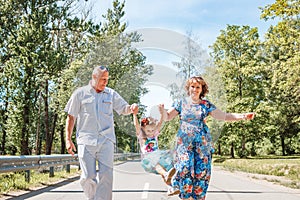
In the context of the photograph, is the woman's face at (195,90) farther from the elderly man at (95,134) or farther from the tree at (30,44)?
the tree at (30,44)

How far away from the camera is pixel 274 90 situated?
3603 centimetres

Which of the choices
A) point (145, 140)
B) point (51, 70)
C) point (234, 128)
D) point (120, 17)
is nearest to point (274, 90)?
point (234, 128)

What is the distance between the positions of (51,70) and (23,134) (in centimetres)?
606

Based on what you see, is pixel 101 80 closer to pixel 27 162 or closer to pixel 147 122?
pixel 147 122

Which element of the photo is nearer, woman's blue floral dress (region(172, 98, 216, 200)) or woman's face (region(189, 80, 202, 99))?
woman's blue floral dress (region(172, 98, 216, 200))

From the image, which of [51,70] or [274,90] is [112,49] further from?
[274,90]

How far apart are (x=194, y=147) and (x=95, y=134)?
4.55ft

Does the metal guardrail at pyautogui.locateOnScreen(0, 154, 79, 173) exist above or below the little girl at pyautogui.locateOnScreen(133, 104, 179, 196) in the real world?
below

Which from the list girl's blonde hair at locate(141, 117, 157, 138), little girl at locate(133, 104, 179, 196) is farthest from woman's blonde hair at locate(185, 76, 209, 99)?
girl's blonde hair at locate(141, 117, 157, 138)

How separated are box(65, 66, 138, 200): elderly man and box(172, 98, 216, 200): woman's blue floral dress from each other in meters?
0.97

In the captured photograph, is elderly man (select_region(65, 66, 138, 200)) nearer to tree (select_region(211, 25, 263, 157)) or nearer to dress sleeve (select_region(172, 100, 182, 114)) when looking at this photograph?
dress sleeve (select_region(172, 100, 182, 114))

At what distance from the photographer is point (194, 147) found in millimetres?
5012

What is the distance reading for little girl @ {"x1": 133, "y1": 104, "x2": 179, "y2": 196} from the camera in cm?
573

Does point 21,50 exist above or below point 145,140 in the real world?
above
